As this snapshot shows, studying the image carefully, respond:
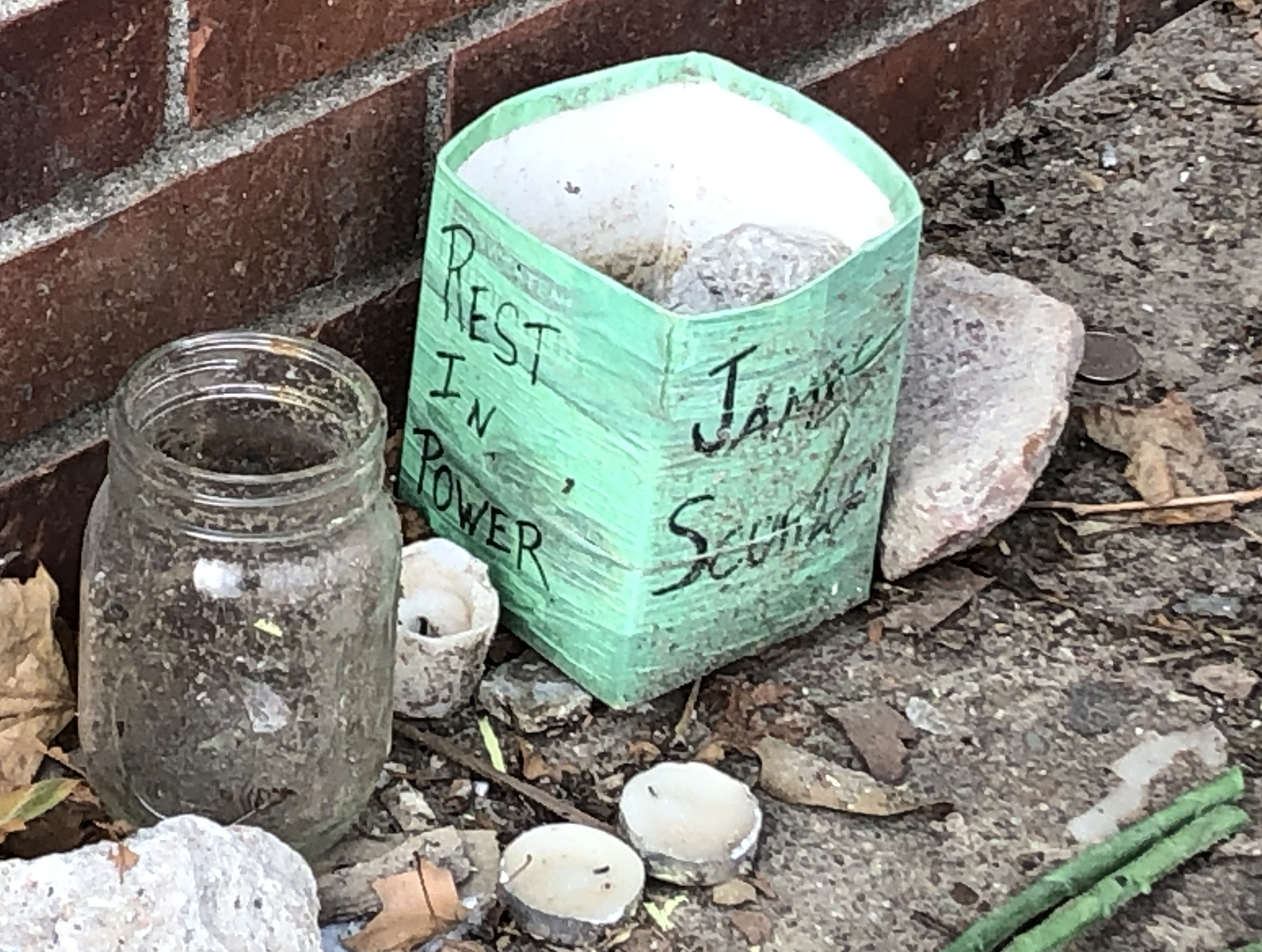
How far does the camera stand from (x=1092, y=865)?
1186 mm

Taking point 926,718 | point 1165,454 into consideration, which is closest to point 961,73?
point 1165,454

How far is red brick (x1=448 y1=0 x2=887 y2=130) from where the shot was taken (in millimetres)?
1349

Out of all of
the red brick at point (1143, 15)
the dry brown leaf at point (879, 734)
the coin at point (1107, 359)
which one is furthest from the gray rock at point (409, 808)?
the red brick at point (1143, 15)

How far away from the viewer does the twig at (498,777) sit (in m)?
1.19

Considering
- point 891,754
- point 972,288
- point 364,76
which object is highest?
point 364,76

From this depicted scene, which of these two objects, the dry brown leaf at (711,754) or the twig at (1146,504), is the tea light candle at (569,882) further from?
the twig at (1146,504)

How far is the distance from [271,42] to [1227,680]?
694mm

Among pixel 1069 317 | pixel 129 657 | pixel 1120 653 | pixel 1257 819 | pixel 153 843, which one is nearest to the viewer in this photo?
pixel 153 843

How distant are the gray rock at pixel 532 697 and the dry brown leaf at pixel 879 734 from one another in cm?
16

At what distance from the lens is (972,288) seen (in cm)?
152

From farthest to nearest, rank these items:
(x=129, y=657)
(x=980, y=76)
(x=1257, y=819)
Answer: (x=980, y=76)
(x=1257, y=819)
(x=129, y=657)

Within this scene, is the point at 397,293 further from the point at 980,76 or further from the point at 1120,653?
the point at 980,76

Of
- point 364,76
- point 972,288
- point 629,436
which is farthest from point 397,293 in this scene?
point 972,288

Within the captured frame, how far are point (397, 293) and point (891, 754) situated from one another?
43cm
